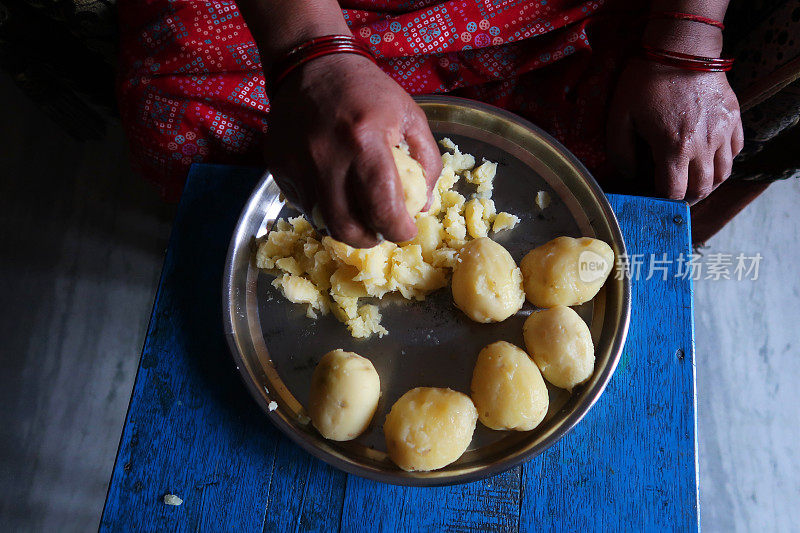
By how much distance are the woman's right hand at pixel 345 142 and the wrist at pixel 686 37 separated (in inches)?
19.3

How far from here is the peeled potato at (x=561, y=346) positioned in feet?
2.57

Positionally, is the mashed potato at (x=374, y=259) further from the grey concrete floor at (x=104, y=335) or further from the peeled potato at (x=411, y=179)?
the grey concrete floor at (x=104, y=335)

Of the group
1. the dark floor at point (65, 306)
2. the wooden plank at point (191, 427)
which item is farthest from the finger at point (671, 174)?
the dark floor at point (65, 306)

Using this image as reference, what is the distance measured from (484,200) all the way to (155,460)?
657mm

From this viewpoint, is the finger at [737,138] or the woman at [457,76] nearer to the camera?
the woman at [457,76]

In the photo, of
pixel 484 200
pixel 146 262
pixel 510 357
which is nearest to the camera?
pixel 510 357

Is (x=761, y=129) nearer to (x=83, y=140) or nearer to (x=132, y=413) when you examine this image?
(x=132, y=413)

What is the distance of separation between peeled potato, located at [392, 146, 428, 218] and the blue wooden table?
0.42 metres

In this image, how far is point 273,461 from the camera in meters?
0.83

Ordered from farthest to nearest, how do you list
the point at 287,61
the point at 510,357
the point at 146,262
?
the point at 146,262 < the point at 510,357 < the point at 287,61

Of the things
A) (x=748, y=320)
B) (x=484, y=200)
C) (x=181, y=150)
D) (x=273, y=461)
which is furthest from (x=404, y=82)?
(x=748, y=320)

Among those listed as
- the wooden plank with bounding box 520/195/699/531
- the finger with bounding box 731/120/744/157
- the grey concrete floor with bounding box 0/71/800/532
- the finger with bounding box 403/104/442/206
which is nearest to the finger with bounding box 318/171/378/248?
the finger with bounding box 403/104/442/206

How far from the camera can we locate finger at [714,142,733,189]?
0.93 meters

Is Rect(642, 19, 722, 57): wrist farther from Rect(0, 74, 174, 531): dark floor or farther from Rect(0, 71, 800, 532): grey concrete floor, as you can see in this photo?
Rect(0, 74, 174, 531): dark floor
